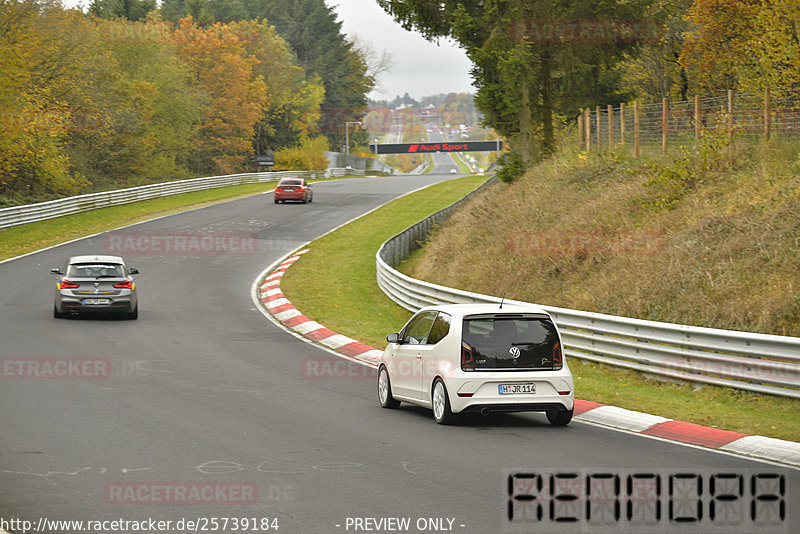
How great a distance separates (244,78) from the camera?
289ft

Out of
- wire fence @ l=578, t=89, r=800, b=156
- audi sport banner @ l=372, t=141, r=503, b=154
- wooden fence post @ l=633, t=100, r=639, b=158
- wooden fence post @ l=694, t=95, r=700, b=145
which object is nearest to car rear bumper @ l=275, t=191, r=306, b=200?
wire fence @ l=578, t=89, r=800, b=156

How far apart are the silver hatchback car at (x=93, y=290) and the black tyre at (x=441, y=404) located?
12344mm

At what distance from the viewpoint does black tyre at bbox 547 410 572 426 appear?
37.1ft

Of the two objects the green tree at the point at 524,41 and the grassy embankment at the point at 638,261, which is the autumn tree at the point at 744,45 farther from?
the green tree at the point at 524,41

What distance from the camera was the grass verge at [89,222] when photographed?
36.9 meters

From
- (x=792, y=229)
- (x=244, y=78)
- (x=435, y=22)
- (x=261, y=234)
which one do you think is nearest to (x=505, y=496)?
(x=792, y=229)

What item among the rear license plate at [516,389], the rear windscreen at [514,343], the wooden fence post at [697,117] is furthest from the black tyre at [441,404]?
the wooden fence post at [697,117]

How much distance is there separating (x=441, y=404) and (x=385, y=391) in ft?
5.55

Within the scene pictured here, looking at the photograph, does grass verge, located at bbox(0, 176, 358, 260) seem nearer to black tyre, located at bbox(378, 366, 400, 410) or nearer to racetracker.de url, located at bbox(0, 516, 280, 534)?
black tyre, located at bbox(378, 366, 400, 410)

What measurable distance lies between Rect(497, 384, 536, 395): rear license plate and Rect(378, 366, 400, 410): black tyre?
2.18 metres

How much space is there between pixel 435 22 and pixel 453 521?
32.9 m

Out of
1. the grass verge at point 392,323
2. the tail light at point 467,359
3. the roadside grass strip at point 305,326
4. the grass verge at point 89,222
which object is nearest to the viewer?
the tail light at point 467,359

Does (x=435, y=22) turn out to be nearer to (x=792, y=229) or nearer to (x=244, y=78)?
(x=792, y=229)

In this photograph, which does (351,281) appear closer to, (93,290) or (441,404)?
(93,290)
